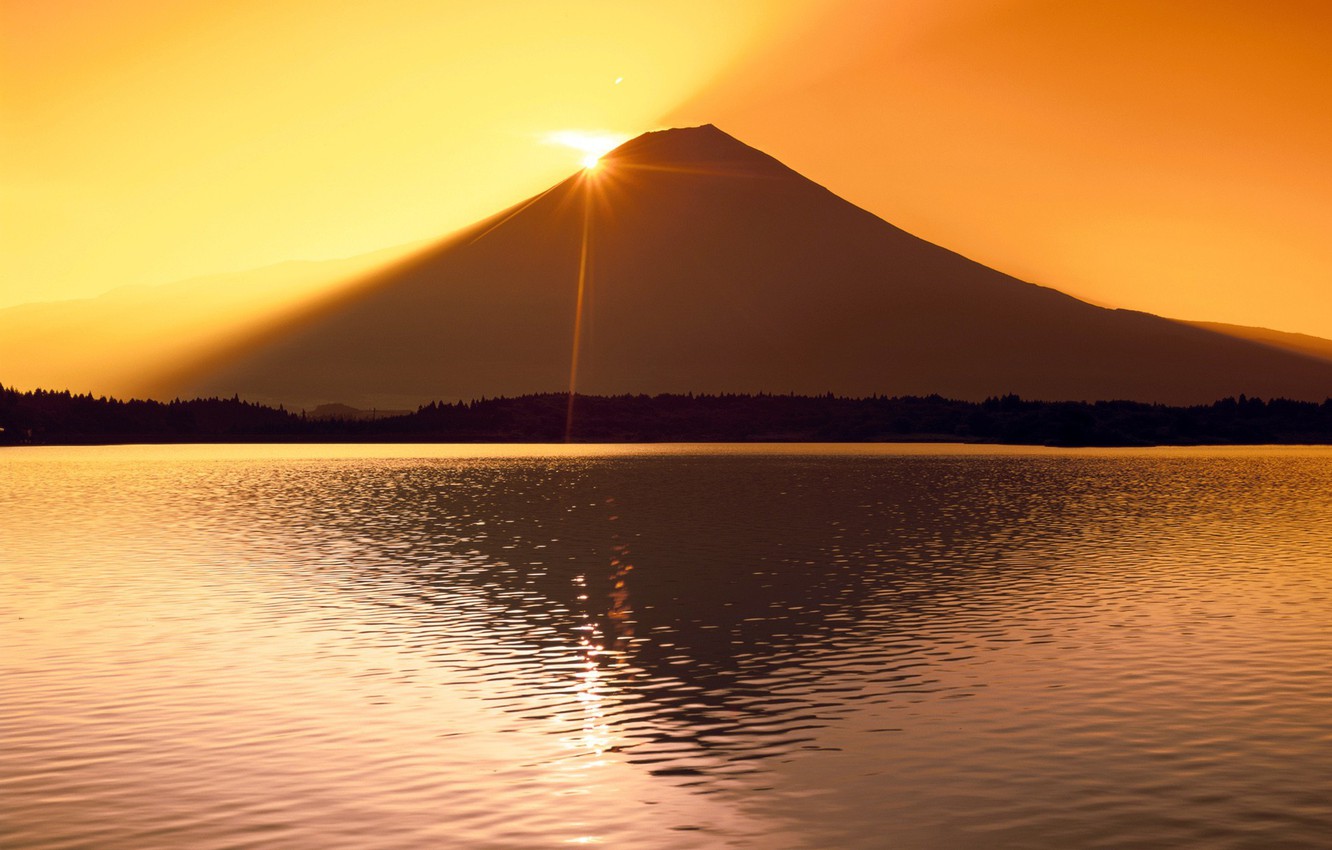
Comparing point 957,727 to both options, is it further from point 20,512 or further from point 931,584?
point 20,512

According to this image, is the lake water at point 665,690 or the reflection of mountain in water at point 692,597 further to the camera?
the reflection of mountain in water at point 692,597

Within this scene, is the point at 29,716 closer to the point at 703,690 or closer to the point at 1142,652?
the point at 703,690

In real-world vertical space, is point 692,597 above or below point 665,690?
above

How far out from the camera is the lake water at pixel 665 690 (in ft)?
62.0

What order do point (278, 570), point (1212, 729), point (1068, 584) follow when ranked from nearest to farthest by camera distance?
point (1212, 729), point (1068, 584), point (278, 570)

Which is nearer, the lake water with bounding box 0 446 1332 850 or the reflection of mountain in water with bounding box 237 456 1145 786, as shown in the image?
the lake water with bounding box 0 446 1332 850

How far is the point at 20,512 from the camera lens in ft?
271

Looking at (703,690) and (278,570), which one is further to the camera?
(278,570)

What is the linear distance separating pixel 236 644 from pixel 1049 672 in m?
18.1

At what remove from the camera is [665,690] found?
28.0 metres

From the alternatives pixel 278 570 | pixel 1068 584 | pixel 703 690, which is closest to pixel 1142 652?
pixel 703 690

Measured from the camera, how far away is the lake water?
1889 cm

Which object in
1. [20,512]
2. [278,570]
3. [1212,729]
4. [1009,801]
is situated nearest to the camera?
[1009,801]

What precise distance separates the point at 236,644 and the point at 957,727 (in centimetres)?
1747
